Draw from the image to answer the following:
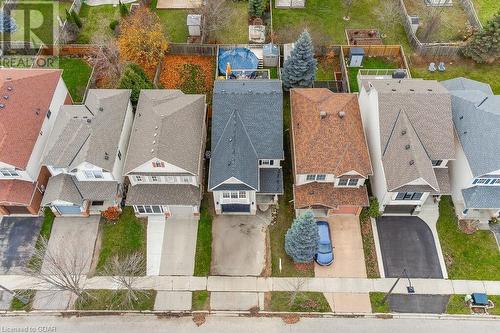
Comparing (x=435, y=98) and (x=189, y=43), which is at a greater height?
(x=189, y=43)

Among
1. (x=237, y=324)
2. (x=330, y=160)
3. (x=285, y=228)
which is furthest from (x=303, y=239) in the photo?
(x=237, y=324)

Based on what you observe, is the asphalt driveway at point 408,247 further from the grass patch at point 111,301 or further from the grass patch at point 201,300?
the grass patch at point 111,301

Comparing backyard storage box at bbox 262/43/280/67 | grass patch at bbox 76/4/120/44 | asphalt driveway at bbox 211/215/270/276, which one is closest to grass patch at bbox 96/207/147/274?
asphalt driveway at bbox 211/215/270/276

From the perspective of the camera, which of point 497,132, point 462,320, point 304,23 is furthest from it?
point 304,23

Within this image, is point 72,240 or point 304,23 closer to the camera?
point 72,240

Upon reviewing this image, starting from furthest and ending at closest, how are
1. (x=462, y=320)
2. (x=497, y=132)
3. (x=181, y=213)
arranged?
(x=181, y=213) → (x=497, y=132) → (x=462, y=320)

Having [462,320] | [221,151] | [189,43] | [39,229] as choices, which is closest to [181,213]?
[221,151]

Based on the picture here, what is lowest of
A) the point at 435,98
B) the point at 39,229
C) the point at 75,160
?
the point at 39,229

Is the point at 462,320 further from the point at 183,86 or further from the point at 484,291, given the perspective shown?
the point at 183,86

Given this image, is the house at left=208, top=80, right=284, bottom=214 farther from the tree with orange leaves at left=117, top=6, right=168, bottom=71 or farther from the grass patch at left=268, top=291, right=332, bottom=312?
the tree with orange leaves at left=117, top=6, right=168, bottom=71
